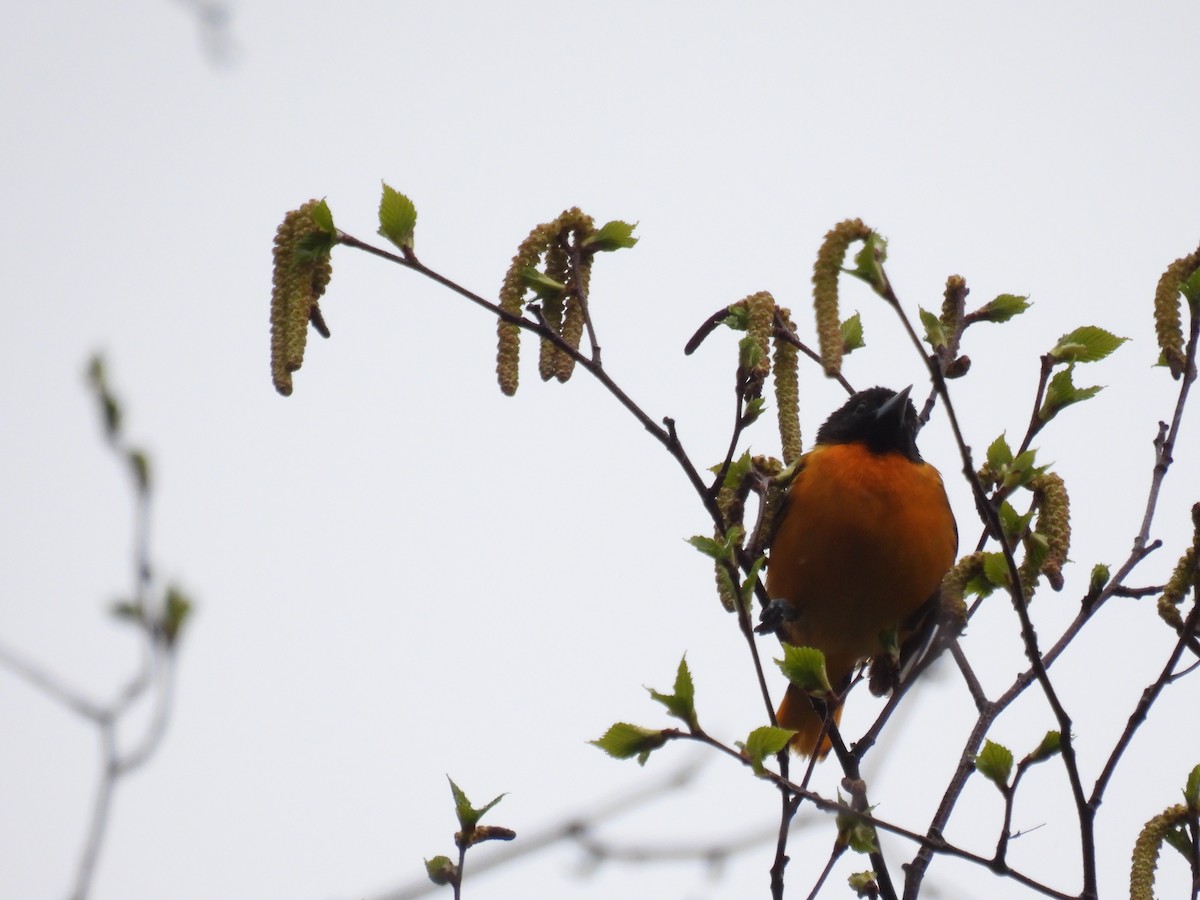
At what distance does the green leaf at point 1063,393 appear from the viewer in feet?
9.54

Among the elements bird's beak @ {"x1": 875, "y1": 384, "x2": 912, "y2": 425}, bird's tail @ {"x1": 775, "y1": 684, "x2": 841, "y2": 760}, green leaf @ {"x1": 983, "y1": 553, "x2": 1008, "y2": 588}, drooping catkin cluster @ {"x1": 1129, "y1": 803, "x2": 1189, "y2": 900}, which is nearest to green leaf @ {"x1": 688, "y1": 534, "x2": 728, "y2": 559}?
green leaf @ {"x1": 983, "y1": 553, "x2": 1008, "y2": 588}

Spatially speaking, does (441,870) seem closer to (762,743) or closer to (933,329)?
(762,743)

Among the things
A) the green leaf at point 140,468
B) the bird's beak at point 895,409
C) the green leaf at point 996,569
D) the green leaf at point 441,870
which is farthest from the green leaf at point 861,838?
the bird's beak at point 895,409

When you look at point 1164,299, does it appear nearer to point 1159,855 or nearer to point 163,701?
point 1159,855

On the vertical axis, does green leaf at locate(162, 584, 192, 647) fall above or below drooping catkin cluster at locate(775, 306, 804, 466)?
below

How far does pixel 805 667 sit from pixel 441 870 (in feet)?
2.61

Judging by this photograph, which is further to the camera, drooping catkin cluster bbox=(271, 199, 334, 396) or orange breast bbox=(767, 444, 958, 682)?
orange breast bbox=(767, 444, 958, 682)

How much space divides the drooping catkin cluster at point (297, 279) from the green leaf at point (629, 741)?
879 mm

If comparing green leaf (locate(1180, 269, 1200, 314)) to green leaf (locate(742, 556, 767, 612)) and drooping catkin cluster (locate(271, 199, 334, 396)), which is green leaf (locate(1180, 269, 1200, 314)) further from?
drooping catkin cluster (locate(271, 199, 334, 396))

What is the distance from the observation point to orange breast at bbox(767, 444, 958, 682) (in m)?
4.48

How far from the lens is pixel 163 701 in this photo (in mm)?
1450

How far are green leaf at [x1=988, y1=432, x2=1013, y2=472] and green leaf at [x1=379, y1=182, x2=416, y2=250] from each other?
1.33 metres

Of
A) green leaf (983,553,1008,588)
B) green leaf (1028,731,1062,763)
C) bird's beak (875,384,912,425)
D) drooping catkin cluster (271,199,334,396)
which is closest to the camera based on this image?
drooping catkin cluster (271,199,334,396)

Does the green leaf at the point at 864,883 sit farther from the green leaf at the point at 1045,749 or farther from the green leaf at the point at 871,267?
the green leaf at the point at 871,267
